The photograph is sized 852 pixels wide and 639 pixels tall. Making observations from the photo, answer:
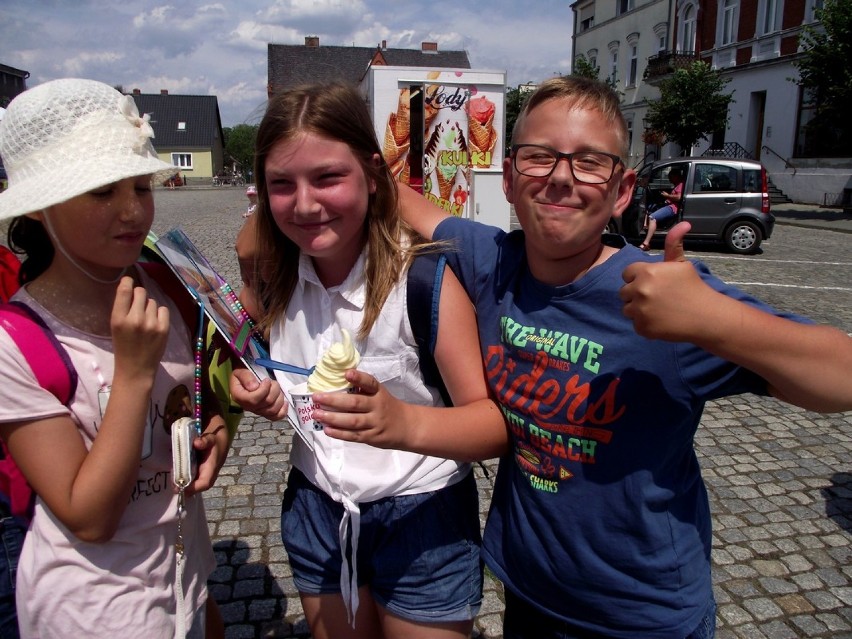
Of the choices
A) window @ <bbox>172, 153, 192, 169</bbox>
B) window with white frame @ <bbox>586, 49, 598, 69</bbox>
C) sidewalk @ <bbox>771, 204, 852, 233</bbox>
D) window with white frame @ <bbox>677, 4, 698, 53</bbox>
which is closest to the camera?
sidewalk @ <bbox>771, 204, 852, 233</bbox>

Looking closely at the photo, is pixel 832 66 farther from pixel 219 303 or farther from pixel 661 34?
pixel 219 303

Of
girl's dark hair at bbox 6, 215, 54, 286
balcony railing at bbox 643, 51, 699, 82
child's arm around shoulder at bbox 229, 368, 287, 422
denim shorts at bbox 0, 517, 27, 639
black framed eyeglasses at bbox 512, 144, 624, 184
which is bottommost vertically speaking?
denim shorts at bbox 0, 517, 27, 639

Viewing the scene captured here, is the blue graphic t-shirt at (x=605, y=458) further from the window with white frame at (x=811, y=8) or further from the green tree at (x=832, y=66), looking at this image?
the window with white frame at (x=811, y=8)

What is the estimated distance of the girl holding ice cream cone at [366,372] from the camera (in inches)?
62.9

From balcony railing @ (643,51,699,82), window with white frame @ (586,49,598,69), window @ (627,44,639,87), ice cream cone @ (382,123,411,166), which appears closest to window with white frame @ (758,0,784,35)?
balcony railing @ (643,51,699,82)

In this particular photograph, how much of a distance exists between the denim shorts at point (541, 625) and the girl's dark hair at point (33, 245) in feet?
4.60

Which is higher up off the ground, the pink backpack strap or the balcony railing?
the balcony railing

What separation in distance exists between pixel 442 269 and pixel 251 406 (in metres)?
0.58

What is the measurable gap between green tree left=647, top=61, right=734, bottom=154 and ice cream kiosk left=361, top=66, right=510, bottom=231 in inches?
635

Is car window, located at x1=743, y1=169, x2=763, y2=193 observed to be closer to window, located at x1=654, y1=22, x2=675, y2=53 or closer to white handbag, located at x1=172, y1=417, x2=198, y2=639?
white handbag, located at x1=172, y1=417, x2=198, y2=639

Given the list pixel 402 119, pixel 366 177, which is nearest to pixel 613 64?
pixel 402 119

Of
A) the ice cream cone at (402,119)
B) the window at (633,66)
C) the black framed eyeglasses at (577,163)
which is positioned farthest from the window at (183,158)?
the black framed eyeglasses at (577,163)

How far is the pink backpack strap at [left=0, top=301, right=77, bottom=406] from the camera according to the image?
1346 millimetres

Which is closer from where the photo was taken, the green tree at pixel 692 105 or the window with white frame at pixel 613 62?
the green tree at pixel 692 105
